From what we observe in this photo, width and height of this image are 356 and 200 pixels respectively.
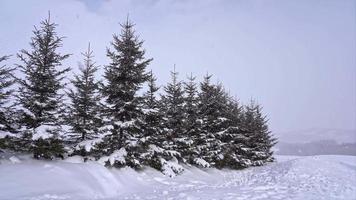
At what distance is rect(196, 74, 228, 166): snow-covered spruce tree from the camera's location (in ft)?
92.9

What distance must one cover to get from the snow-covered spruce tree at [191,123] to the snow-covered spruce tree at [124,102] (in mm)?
6641

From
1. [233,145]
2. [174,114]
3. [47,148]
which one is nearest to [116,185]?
[47,148]

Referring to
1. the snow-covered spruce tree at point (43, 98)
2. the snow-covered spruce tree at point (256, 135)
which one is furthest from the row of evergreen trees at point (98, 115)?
the snow-covered spruce tree at point (256, 135)

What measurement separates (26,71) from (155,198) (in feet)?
35.7

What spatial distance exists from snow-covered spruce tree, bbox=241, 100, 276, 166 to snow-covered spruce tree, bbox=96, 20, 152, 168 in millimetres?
18208

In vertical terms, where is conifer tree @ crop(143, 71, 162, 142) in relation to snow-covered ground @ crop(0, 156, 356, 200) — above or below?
above

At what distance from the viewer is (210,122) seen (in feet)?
97.6

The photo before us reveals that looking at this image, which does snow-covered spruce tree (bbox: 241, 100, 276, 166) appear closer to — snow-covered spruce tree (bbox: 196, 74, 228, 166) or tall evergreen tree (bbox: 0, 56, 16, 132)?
snow-covered spruce tree (bbox: 196, 74, 228, 166)

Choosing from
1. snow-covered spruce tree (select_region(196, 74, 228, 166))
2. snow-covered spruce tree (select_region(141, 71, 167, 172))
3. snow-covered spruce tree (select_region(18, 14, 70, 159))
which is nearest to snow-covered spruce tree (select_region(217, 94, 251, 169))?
snow-covered spruce tree (select_region(196, 74, 228, 166))

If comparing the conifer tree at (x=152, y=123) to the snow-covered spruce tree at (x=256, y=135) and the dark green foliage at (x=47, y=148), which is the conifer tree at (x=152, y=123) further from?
the snow-covered spruce tree at (x=256, y=135)

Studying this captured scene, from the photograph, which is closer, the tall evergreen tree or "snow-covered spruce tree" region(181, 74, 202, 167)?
the tall evergreen tree

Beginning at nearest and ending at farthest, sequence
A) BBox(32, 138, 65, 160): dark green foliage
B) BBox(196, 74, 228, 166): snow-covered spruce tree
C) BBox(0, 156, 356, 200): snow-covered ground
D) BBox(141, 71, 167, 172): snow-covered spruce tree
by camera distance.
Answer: BBox(0, 156, 356, 200): snow-covered ground, BBox(32, 138, 65, 160): dark green foliage, BBox(141, 71, 167, 172): snow-covered spruce tree, BBox(196, 74, 228, 166): snow-covered spruce tree

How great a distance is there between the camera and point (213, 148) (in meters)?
29.6

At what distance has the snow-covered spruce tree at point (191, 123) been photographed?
2678 centimetres
